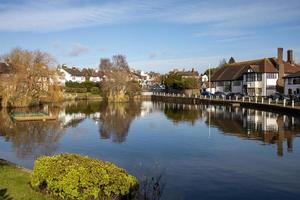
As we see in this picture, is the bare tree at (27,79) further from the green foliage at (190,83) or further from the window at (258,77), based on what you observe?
the green foliage at (190,83)

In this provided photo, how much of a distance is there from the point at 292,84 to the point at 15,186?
7485 centimetres

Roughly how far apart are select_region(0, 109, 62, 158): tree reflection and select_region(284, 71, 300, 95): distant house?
5000cm

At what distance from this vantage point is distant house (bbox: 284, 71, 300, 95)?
78.6m

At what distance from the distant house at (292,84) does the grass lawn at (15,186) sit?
230 ft

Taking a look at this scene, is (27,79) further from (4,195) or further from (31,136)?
(4,195)

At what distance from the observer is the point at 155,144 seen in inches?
1286

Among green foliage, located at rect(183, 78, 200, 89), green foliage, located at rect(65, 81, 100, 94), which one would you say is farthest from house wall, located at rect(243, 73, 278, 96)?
green foliage, located at rect(65, 81, 100, 94)

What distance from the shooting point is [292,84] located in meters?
81.2

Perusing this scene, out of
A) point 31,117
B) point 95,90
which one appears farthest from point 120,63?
point 31,117

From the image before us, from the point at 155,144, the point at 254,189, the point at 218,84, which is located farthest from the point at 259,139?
the point at 218,84

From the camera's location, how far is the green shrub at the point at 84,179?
1173cm

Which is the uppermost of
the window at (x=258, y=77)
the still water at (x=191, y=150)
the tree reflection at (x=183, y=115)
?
the window at (x=258, y=77)

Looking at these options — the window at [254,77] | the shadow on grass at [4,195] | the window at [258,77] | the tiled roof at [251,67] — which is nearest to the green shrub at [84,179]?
the shadow on grass at [4,195]

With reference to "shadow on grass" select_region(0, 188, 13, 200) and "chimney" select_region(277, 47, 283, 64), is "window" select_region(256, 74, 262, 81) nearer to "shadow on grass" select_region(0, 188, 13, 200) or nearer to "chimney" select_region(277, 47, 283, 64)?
"chimney" select_region(277, 47, 283, 64)
